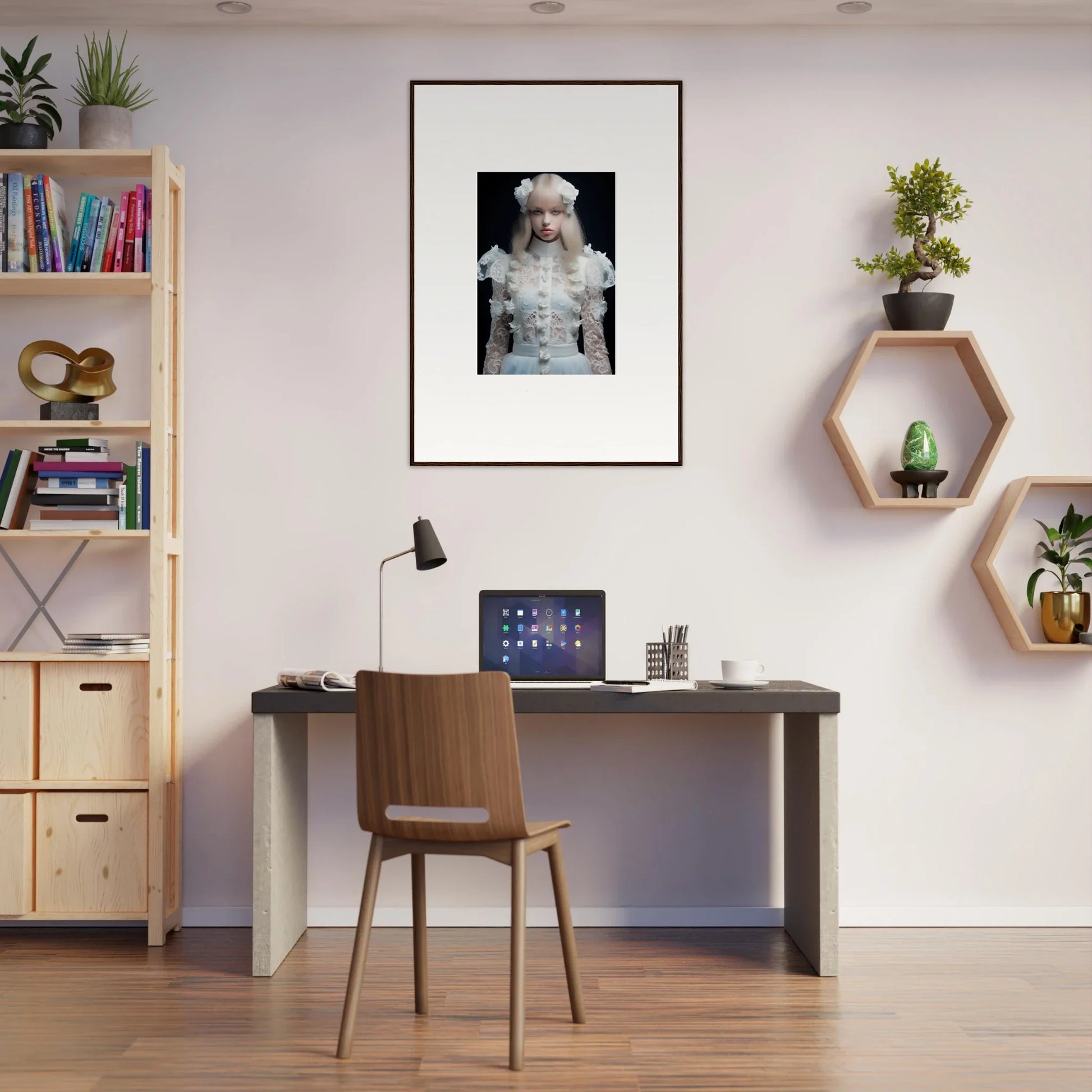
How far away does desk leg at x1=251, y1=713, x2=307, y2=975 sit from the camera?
3.08 meters

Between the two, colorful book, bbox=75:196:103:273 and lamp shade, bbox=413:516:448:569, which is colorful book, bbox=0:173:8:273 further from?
lamp shade, bbox=413:516:448:569

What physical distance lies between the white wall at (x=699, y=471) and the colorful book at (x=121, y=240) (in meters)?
0.27

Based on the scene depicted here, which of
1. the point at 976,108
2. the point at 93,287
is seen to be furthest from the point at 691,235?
the point at 93,287

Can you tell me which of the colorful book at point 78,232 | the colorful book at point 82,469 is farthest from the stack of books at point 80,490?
the colorful book at point 78,232

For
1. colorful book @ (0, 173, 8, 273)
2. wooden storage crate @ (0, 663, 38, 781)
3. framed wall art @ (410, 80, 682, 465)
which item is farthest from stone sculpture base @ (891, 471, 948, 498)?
colorful book @ (0, 173, 8, 273)

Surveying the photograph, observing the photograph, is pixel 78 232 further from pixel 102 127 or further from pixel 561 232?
pixel 561 232

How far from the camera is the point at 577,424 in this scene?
12.2 feet

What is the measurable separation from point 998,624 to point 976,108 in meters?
1.67

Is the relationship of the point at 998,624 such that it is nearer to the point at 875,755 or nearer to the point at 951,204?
the point at 875,755

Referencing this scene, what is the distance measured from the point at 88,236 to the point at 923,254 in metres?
2.57

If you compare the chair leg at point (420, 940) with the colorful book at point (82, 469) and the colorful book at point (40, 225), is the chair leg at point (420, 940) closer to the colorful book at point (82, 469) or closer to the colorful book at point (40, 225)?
the colorful book at point (82, 469)

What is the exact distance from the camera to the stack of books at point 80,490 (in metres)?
3.49

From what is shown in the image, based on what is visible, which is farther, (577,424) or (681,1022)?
(577,424)

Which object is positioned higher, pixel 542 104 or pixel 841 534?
pixel 542 104
